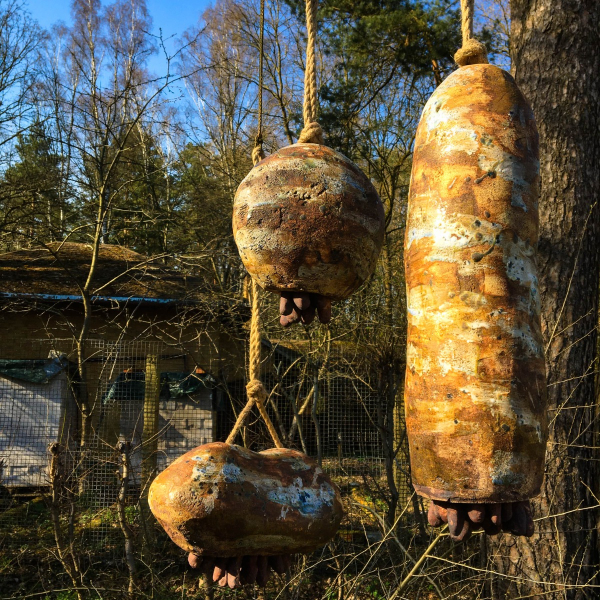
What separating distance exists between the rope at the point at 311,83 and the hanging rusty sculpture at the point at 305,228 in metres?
0.12

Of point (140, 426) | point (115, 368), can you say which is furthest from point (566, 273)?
point (115, 368)

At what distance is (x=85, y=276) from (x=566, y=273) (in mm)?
7594

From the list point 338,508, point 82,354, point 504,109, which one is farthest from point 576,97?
point 82,354

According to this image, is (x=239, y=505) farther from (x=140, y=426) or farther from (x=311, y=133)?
(x=140, y=426)

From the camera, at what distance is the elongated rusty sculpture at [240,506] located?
138 centimetres

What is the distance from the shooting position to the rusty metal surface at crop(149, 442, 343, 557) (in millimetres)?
1380

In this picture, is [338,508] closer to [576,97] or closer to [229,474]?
[229,474]

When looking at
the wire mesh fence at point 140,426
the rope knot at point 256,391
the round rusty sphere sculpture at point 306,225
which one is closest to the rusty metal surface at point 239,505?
the rope knot at point 256,391

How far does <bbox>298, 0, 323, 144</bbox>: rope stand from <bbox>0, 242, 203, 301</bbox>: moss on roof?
6.72m

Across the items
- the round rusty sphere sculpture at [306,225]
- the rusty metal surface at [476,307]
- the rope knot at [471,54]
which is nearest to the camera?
the rusty metal surface at [476,307]

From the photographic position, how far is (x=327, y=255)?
150 cm

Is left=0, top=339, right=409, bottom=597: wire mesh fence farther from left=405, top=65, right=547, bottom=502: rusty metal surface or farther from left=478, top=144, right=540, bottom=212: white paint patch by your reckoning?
left=478, top=144, right=540, bottom=212: white paint patch

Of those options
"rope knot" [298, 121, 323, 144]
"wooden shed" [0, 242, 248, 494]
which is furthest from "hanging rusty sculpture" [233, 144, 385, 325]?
"wooden shed" [0, 242, 248, 494]

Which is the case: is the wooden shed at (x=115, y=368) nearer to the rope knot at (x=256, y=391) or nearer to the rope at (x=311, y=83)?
the rope knot at (x=256, y=391)
